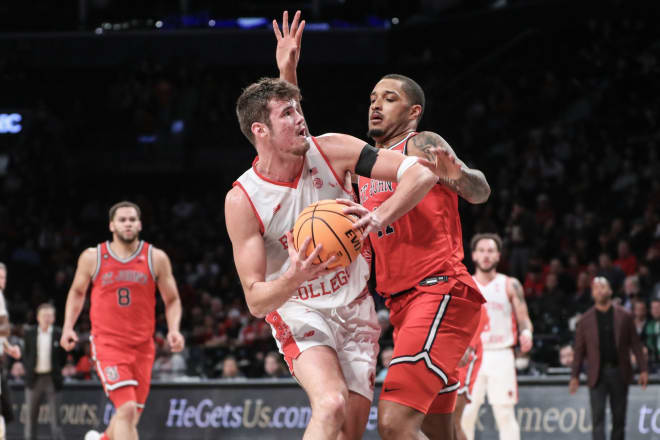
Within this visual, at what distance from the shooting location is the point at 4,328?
912 centimetres

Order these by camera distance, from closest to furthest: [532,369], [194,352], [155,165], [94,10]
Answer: [532,369]
[194,352]
[155,165]
[94,10]

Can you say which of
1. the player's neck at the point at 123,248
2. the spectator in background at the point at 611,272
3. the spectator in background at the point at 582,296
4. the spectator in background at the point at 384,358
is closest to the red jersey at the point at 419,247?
the player's neck at the point at 123,248

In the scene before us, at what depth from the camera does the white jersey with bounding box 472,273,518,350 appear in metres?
10.0

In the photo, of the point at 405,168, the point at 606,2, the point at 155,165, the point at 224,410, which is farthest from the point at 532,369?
the point at 155,165

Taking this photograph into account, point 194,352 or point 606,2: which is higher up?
point 606,2

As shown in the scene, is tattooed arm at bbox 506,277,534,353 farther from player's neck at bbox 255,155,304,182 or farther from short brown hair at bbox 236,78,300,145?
short brown hair at bbox 236,78,300,145

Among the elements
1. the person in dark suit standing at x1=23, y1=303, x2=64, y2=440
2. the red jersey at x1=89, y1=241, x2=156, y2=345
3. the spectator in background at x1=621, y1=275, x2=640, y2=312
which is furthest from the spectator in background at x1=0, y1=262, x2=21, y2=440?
the spectator in background at x1=621, y1=275, x2=640, y2=312

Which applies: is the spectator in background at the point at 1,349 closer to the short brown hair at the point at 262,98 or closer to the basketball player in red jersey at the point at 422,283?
the basketball player in red jersey at the point at 422,283

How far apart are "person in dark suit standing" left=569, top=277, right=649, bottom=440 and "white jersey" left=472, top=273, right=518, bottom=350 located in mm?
848

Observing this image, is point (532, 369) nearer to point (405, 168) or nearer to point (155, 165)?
point (405, 168)

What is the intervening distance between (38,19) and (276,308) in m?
20.4

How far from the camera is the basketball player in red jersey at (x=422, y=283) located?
4926mm

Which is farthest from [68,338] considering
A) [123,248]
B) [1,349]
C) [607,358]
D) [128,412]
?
[607,358]

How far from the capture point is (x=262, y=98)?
16.2ft
